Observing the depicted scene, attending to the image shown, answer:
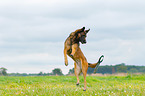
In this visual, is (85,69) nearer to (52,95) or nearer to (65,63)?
(65,63)

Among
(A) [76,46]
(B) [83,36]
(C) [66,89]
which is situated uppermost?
(B) [83,36]

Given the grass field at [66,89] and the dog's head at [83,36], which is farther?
the grass field at [66,89]

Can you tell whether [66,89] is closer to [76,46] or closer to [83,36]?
[76,46]

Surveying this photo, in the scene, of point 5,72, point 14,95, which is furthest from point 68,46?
point 5,72

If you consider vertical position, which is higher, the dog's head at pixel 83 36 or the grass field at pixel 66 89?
the dog's head at pixel 83 36

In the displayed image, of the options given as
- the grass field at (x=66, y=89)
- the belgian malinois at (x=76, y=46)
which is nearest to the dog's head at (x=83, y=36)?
the belgian malinois at (x=76, y=46)

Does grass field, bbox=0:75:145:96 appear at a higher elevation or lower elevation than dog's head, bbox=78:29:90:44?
lower

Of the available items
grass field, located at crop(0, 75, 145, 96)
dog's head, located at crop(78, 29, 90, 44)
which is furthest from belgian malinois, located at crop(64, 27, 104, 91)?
grass field, located at crop(0, 75, 145, 96)

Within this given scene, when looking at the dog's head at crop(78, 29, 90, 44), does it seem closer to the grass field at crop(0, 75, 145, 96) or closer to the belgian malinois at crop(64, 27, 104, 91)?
the belgian malinois at crop(64, 27, 104, 91)

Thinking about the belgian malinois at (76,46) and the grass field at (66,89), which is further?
the grass field at (66,89)

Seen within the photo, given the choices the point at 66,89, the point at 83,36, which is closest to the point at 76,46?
the point at 83,36

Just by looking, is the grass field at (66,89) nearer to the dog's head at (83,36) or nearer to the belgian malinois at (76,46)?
the belgian malinois at (76,46)

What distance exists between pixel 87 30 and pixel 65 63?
140 cm

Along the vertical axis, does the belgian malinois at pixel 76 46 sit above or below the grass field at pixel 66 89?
above
